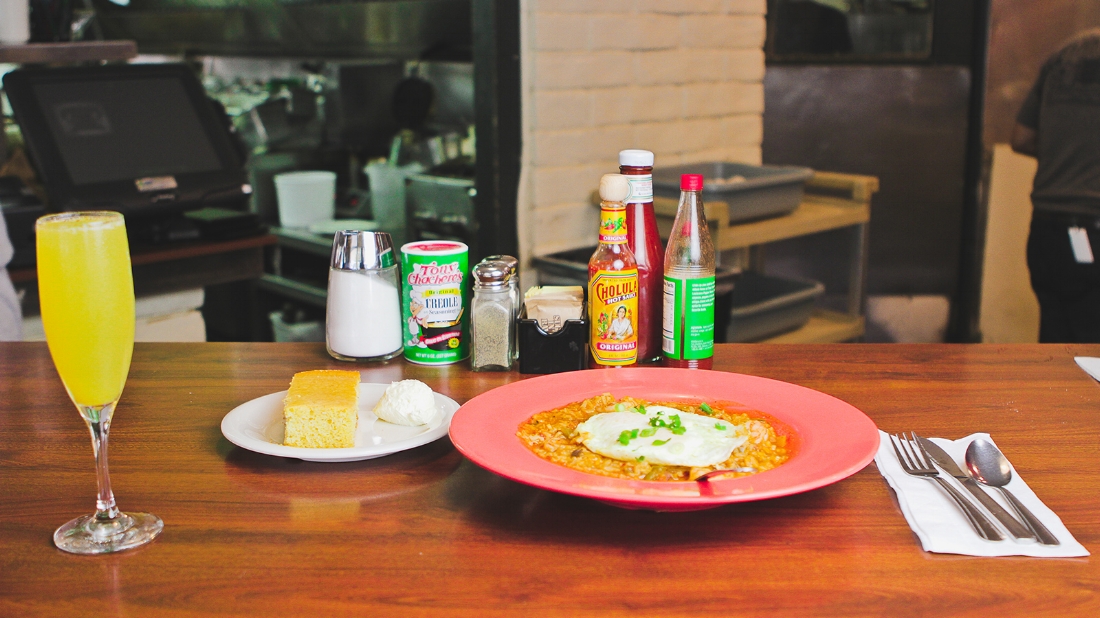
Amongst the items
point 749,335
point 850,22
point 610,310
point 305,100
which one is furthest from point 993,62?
point 610,310

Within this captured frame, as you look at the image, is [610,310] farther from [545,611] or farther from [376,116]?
[376,116]

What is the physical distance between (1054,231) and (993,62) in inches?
35.0

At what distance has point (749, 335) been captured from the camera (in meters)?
2.73

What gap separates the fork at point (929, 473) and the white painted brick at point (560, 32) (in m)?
1.85

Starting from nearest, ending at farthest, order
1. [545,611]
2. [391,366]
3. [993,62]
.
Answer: [545,611]
[391,366]
[993,62]

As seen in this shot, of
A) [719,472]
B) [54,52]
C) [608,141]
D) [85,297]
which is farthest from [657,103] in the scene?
[85,297]

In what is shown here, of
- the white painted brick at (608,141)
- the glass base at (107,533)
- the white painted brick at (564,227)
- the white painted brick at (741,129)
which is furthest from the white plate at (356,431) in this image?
the white painted brick at (741,129)

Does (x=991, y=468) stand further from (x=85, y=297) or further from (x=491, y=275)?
(x=85, y=297)

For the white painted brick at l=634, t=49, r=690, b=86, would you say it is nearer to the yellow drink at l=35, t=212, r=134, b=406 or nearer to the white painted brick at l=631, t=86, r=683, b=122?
the white painted brick at l=631, t=86, r=683, b=122

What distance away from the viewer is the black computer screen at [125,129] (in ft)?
7.88

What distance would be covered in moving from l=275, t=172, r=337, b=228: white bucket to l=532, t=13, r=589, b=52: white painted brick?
97cm

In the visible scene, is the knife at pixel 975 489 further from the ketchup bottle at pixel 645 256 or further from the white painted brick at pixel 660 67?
the white painted brick at pixel 660 67

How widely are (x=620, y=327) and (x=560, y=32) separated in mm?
1651

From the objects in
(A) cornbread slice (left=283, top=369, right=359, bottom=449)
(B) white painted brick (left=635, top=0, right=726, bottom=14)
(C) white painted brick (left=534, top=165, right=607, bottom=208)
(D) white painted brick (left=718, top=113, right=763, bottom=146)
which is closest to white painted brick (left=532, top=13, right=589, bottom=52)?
(B) white painted brick (left=635, top=0, right=726, bottom=14)
